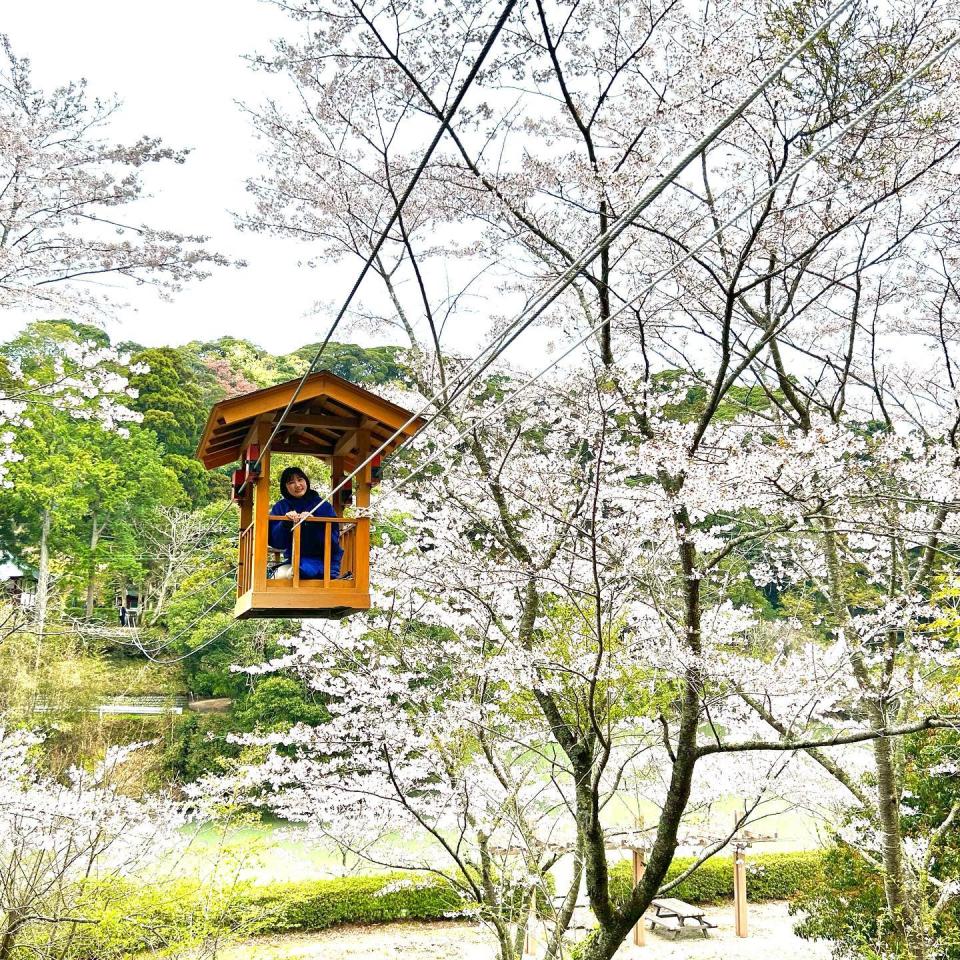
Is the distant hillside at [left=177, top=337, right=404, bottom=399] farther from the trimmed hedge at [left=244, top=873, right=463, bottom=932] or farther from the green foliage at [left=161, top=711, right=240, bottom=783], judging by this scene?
the trimmed hedge at [left=244, top=873, right=463, bottom=932]

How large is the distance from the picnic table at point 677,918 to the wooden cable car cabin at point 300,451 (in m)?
7.95

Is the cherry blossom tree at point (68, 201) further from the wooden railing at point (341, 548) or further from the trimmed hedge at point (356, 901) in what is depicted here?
the trimmed hedge at point (356, 901)

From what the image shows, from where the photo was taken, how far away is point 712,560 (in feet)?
11.6

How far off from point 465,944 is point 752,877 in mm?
4246

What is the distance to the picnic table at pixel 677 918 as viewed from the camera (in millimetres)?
9719

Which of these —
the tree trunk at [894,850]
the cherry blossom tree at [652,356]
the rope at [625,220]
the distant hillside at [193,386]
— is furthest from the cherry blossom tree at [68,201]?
the distant hillside at [193,386]

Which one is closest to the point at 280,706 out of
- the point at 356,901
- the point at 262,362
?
the point at 356,901

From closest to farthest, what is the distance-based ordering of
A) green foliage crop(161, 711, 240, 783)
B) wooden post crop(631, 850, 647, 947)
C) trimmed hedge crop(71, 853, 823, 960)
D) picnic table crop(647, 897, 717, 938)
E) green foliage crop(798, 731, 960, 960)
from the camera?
green foliage crop(798, 731, 960, 960) → trimmed hedge crop(71, 853, 823, 960) → wooden post crop(631, 850, 647, 947) → picnic table crop(647, 897, 717, 938) → green foliage crop(161, 711, 240, 783)

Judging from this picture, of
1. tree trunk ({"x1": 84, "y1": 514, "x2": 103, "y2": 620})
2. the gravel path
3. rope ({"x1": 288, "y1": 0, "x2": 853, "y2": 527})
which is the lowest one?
the gravel path

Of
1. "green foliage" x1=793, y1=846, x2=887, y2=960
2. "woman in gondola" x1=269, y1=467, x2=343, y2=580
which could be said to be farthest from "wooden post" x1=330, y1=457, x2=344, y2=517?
"green foliage" x1=793, y1=846, x2=887, y2=960

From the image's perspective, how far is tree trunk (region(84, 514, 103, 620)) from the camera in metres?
16.8

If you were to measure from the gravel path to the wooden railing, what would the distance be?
249 inches

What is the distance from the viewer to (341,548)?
386 cm

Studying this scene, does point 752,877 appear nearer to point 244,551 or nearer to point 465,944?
point 465,944
